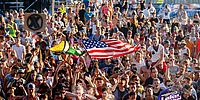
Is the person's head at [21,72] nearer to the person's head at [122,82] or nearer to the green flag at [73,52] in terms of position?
the green flag at [73,52]

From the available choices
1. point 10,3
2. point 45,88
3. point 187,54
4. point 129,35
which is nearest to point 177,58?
point 187,54

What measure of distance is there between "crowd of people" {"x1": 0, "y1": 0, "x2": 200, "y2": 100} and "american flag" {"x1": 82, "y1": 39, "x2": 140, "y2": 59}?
34 cm

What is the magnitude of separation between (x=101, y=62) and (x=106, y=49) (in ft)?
4.04

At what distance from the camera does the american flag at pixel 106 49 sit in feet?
42.5

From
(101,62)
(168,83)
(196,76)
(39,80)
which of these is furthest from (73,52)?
(196,76)

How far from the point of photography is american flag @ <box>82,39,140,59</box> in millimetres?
12953

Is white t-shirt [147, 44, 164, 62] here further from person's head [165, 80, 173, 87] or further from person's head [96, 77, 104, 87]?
person's head [96, 77, 104, 87]

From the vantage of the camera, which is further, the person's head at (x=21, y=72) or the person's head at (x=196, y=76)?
the person's head at (x=196, y=76)

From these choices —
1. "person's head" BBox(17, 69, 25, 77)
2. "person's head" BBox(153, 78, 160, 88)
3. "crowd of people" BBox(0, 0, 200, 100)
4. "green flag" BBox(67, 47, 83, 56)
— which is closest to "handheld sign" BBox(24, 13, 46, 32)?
"crowd of people" BBox(0, 0, 200, 100)

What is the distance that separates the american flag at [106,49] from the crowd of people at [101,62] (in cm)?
34

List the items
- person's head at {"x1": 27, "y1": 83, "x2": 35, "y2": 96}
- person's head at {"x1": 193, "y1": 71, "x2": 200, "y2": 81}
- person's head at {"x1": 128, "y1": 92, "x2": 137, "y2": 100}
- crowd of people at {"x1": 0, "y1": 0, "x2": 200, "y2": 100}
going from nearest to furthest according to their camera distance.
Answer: person's head at {"x1": 27, "y1": 83, "x2": 35, "y2": 96}
person's head at {"x1": 128, "y1": 92, "x2": 137, "y2": 100}
crowd of people at {"x1": 0, "y1": 0, "x2": 200, "y2": 100}
person's head at {"x1": 193, "y1": 71, "x2": 200, "y2": 81}

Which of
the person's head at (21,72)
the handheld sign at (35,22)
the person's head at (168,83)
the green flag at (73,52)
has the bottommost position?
the person's head at (168,83)

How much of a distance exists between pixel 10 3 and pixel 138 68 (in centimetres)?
1133

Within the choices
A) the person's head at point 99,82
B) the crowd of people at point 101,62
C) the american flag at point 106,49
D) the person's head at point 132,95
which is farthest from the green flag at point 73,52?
the person's head at point 132,95
